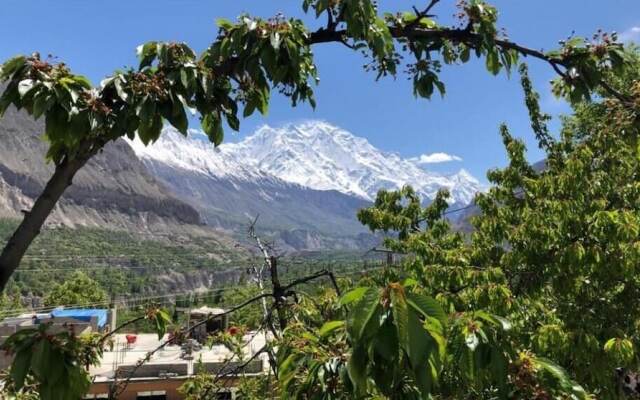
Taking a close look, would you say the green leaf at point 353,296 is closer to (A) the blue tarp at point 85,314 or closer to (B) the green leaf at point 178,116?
(B) the green leaf at point 178,116

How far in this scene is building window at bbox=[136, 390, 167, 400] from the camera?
69.8 feet

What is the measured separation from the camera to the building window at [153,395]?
21281 millimetres

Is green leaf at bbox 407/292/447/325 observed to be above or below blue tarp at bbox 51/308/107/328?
above

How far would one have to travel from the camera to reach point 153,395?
21.9 metres

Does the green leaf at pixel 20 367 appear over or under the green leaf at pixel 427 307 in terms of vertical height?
under

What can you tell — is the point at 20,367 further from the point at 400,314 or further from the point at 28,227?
the point at 400,314

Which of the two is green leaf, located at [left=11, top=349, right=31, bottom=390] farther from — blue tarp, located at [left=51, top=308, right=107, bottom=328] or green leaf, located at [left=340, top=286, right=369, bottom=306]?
blue tarp, located at [left=51, top=308, right=107, bottom=328]

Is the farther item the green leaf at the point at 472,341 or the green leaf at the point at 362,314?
the green leaf at the point at 472,341

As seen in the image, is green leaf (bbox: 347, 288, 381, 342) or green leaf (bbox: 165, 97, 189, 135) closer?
green leaf (bbox: 347, 288, 381, 342)

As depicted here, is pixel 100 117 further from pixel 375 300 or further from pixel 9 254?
pixel 375 300

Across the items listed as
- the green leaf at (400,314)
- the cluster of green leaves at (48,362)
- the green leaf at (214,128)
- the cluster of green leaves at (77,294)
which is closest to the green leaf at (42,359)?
the cluster of green leaves at (48,362)

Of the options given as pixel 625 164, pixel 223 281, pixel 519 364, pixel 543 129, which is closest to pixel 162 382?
pixel 543 129

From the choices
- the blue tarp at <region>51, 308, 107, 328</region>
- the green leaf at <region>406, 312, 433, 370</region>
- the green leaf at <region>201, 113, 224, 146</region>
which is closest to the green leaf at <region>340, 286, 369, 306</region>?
the green leaf at <region>406, 312, 433, 370</region>

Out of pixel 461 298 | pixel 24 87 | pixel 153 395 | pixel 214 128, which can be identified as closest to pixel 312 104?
pixel 214 128
